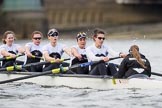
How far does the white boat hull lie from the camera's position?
16.7m

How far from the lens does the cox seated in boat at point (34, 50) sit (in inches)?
796

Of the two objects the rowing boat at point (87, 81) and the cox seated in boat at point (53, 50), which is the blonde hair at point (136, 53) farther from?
the cox seated in boat at point (53, 50)

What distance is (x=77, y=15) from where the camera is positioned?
57844 mm

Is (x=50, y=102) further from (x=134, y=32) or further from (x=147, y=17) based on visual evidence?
(x=147, y=17)

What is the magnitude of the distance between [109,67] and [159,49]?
1866cm

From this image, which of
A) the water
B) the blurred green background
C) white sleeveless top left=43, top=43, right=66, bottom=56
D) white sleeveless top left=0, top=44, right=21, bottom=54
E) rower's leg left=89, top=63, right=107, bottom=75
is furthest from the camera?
the blurred green background

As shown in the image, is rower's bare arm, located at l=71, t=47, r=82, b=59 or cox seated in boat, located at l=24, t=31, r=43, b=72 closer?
rower's bare arm, located at l=71, t=47, r=82, b=59

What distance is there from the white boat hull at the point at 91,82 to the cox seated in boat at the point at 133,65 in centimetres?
18

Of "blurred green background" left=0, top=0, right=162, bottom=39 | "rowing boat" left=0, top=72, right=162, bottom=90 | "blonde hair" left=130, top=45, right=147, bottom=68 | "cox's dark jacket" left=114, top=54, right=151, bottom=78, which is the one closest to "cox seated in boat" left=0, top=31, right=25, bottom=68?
"rowing boat" left=0, top=72, right=162, bottom=90

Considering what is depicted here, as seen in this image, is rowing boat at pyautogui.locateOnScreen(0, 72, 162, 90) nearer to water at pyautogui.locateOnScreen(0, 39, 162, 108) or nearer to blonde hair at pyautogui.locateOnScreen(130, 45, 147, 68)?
water at pyautogui.locateOnScreen(0, 39, 162, 108)


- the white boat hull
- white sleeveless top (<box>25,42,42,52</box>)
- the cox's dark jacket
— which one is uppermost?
white sleeveless top (<box>25,42,42,52</box>)

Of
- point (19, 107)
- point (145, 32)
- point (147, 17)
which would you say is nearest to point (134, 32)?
point (145, 32)

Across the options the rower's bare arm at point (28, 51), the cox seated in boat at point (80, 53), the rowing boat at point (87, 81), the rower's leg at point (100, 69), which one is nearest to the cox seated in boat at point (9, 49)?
the rower's bare arm at point (28, 51)

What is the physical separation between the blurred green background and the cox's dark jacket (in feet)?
119
